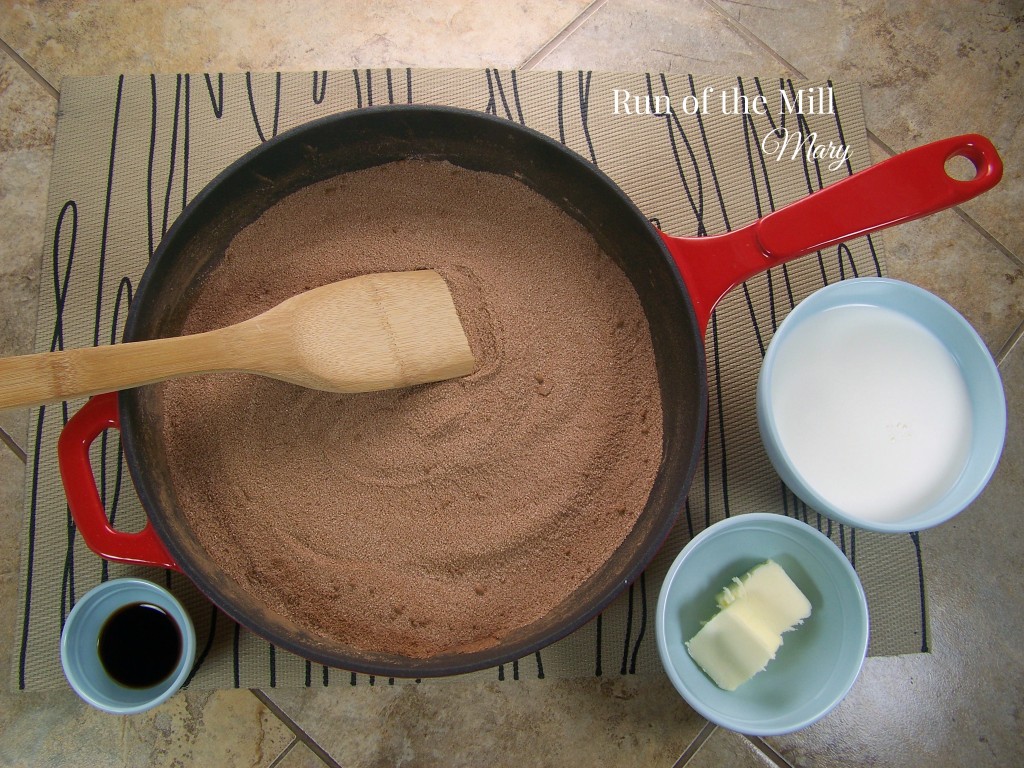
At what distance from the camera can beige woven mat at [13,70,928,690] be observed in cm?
83

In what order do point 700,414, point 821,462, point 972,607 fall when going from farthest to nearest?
point 972,607 < point 821,462 < point 700,414

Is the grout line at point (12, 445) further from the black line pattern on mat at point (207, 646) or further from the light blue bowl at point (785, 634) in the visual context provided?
the light blue bowl at point (785, 634)

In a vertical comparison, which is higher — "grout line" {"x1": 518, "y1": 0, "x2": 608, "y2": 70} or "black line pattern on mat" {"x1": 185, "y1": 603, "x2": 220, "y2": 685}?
"grout line" {"x1": 518, "y1": 0, "x2": 608, "y2": 70}

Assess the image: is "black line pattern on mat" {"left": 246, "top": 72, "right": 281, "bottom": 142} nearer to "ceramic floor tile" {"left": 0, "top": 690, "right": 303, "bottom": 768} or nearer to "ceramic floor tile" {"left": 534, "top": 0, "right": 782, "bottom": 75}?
"ceramic floor tile" {"left": 534, "top": 0, "right": 782, "bottom": 75}

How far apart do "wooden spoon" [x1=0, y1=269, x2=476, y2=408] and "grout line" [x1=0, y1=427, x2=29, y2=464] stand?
1.23ft

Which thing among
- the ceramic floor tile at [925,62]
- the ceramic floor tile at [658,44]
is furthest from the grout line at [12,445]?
the ceramic floor tile at [925,62]

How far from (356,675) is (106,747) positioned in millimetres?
324

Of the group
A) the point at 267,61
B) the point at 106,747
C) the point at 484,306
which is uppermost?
the point at 267,61

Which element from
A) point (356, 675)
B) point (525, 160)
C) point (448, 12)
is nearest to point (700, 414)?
point (525, 160)

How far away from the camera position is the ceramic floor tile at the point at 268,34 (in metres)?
0.93

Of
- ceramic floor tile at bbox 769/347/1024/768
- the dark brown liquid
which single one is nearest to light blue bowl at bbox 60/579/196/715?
the dark brown liquid

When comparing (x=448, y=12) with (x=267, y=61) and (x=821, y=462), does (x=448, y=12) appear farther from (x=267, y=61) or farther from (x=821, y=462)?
(x=821, y=462)

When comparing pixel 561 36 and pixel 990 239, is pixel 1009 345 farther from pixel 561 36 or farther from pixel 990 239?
pixel 561 36

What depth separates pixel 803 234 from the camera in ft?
2.30
